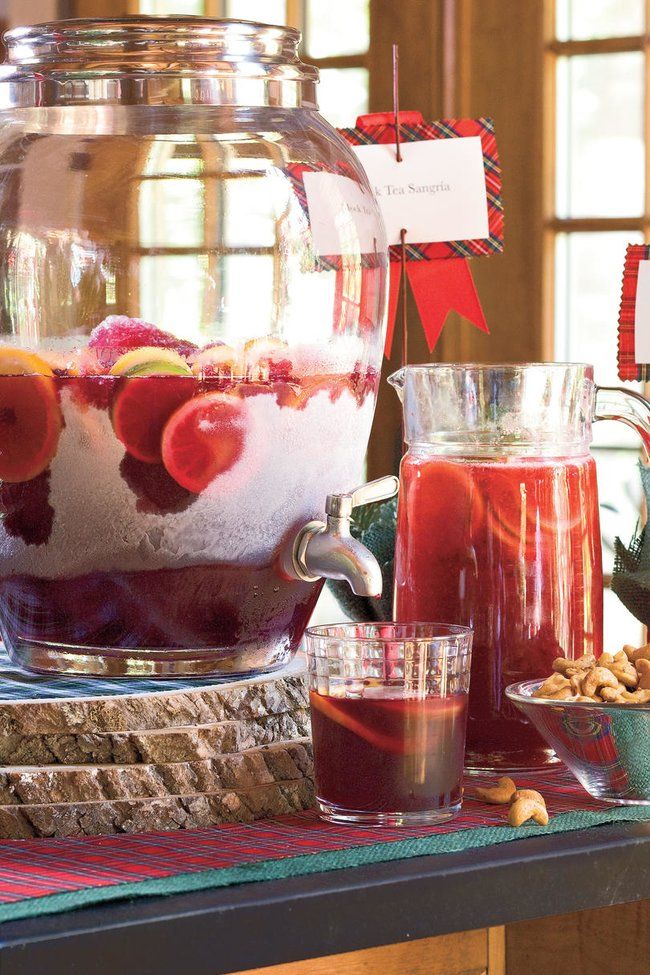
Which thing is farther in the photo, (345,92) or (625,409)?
(345,92)

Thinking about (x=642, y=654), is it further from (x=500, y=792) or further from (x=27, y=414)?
(x=27, y=414)

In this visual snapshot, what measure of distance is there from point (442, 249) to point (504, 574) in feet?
1.07

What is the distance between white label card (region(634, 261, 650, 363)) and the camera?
1004 mm

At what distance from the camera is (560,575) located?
2.63 feet

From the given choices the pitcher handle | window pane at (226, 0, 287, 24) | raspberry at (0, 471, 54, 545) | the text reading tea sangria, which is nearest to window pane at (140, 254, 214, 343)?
the text reading tea sangria

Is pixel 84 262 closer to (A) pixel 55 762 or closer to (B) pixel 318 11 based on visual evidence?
(A) pixel 55 762

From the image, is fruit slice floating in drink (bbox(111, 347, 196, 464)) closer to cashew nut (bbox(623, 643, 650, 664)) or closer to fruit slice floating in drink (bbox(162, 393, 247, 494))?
fruit slice floating in drink (bbox(162, 393, 247, 494))

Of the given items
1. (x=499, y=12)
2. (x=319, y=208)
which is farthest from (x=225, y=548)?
(x=499, y=12)

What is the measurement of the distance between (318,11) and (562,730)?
2186 millimetres

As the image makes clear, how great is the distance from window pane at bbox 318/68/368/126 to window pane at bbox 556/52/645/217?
0.35 metres

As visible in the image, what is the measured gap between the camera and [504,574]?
0.79m

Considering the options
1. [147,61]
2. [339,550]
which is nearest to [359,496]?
[339,550]

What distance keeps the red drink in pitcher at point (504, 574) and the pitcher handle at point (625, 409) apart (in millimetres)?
53

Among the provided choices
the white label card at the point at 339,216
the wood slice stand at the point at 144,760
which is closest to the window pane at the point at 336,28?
the white label card at the point at 339,216
